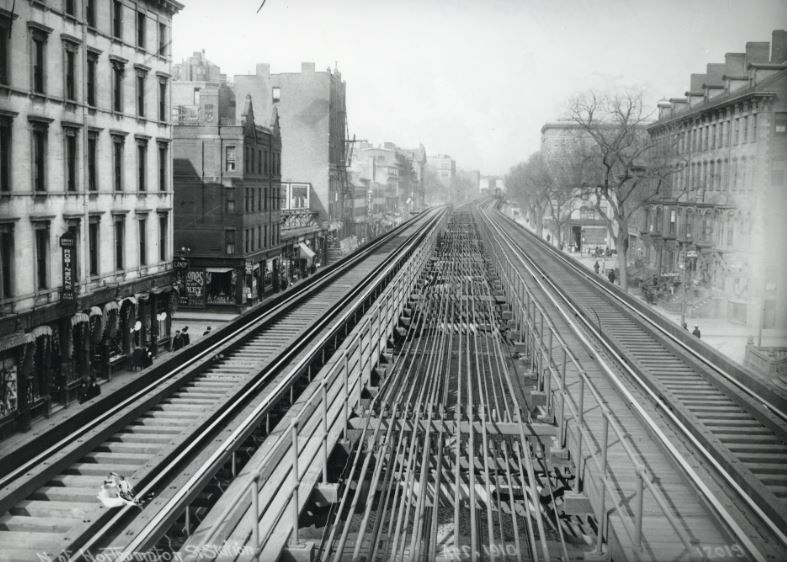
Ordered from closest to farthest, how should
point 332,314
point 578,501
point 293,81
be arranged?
point 578,501 → point 332,314 → point 293,81

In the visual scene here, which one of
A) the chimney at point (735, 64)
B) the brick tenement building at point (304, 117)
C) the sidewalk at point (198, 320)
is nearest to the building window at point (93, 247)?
the sidewalk at point (198, 320)

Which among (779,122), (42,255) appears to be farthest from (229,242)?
(779,122)

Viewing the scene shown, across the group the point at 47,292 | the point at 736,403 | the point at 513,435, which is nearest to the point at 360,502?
the point at 513,435

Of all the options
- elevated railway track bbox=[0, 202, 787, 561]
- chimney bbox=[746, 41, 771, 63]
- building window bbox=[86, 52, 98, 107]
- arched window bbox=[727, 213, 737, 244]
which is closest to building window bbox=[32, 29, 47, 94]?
building window bbox=[86, 52, 98, 107]

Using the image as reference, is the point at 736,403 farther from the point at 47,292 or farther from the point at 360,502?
the point at 47,292

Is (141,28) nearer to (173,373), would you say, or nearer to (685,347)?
(173,373)

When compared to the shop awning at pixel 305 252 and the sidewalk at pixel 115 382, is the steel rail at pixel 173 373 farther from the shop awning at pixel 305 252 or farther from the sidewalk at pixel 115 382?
the shop awning at pixel 305 252

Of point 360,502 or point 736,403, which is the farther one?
point 736,403

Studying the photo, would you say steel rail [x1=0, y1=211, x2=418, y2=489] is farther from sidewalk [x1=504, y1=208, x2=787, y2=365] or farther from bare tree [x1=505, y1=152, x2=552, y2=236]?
bare tree [x1=505, y1=152, x2=552, y2=236]

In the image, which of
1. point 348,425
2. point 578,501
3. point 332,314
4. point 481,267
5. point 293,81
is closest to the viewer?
point 578,501
